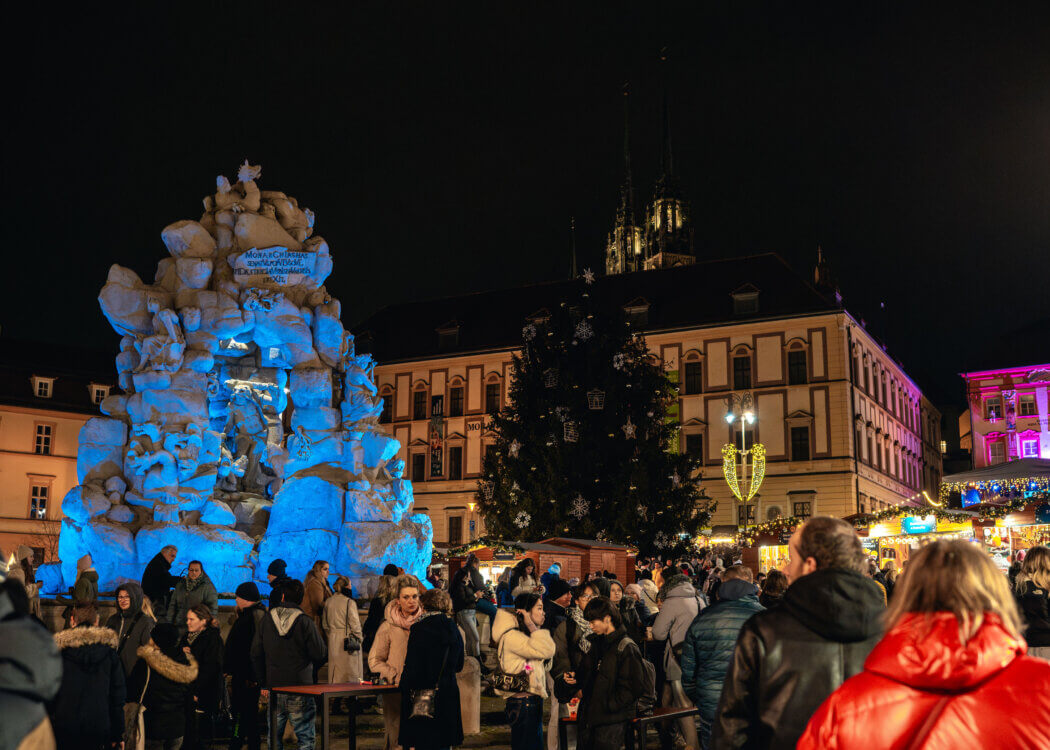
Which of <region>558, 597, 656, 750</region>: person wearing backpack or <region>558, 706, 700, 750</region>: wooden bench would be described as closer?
<region>558, 597, 656, 750</region>: person wearing backpack

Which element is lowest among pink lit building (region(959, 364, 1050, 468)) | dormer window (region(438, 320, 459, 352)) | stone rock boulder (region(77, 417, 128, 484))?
stone rock boulder (region(77, 417, 128, 484))

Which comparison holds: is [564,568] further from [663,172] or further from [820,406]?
[663,172]

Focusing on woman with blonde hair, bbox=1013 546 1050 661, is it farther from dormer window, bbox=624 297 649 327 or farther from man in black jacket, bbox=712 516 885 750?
dormer window, bbox=624 297 649 327

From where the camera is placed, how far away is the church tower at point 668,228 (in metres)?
82.4

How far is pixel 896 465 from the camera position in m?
59.8

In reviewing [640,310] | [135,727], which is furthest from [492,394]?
[135,727]

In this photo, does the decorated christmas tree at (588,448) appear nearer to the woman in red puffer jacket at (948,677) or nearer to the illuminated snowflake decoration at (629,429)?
the illuminated snowflake decoration at (629,429)

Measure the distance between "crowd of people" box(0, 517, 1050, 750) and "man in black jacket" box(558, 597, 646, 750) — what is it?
0.04 ft

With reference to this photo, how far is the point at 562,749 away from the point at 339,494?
966 cm

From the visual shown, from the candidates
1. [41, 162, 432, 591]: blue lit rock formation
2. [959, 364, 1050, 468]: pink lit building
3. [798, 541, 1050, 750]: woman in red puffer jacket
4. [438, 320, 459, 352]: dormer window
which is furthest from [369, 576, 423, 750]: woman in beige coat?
[959, 364, 1050, 468]: pink lit building

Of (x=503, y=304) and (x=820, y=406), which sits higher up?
(x=503, y=304)

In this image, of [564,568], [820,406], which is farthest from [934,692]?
[820,406]

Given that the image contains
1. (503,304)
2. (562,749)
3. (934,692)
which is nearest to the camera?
(934,692)

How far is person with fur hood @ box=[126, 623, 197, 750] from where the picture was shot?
742cm
